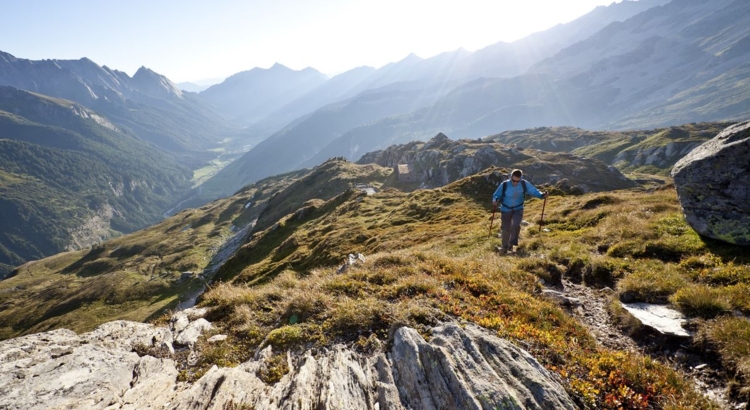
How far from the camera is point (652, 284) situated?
10078mm

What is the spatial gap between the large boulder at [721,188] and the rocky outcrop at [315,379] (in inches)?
424

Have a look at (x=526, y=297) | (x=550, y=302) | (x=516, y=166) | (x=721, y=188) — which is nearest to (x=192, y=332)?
(x=526, y=297)

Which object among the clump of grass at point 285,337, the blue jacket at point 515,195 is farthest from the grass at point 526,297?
the blue jacket at point 515,195

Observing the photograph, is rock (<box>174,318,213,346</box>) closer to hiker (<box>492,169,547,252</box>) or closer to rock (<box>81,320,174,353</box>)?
rock (<box>81,320,174,353</box>)

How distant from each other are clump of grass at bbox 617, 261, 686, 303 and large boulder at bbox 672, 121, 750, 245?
2.84m

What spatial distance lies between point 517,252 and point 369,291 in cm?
1018

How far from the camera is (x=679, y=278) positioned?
33.2 ft

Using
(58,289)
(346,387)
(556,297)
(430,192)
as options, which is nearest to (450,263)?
(556,297)

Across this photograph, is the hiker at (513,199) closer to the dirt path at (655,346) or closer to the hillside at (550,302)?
the hillside at (550,302)

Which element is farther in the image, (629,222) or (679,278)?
(629,222)

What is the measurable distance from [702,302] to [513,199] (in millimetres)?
9378

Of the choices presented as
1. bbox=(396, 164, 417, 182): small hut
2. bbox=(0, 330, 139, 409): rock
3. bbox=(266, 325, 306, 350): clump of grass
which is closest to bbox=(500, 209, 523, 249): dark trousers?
bbox=(266, 325, 306, 350): clump of grass

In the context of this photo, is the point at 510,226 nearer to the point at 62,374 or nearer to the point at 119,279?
the point at 62,374

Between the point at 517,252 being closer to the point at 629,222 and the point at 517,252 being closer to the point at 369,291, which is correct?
the point at 629,222
